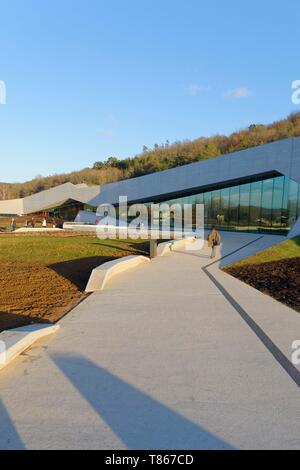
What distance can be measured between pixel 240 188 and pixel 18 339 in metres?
27.6

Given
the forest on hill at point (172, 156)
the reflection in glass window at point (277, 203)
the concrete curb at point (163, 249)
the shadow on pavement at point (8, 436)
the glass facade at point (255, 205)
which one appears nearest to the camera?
the shadow on pavement at point (8, 436)

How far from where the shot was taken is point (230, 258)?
14438 mm

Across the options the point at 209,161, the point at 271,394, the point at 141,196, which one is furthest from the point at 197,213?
the point at 271,394

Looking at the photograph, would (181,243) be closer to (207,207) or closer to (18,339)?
(18,339)

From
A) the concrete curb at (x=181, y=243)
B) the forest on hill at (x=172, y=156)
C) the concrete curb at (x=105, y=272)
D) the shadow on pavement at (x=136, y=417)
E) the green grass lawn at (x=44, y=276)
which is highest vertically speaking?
the forest on hill at (x=172, y=156)

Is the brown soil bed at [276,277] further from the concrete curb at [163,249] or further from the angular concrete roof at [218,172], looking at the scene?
the angular concrete roof at [218,172]

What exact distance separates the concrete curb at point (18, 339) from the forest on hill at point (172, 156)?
53651mm

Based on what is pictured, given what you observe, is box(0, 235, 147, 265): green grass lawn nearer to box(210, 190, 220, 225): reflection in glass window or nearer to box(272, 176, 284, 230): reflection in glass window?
Answer: box(272, 176, 284, 230): reflection in glass window

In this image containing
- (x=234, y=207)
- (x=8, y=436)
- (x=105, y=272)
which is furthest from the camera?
(x=234, y=207)

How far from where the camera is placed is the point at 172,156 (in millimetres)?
86438

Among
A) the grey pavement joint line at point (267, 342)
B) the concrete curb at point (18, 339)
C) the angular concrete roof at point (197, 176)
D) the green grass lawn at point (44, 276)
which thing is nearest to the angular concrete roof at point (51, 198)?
the angular concrete roof at point (197, 176)

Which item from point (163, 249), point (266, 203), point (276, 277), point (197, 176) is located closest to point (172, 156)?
point (197, 176)

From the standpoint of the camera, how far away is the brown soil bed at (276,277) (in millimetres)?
8225

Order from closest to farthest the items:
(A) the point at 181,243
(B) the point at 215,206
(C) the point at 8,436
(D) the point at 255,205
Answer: (C) the point at 8,436 < (A) the point at 181,243 < (D) the point at 255,205 < (B) the point at 215,206
